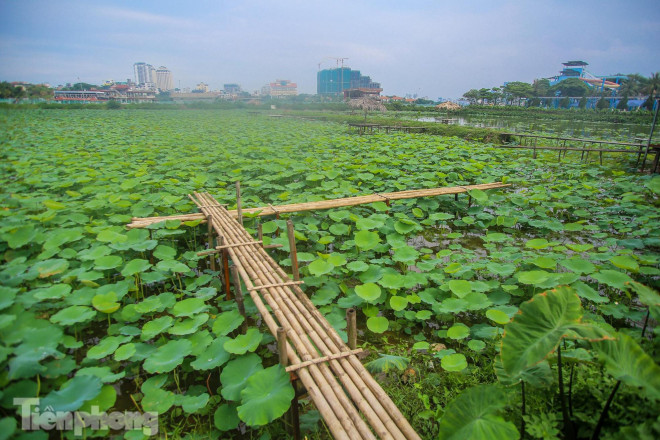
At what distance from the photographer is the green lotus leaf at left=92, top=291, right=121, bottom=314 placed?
7.42 ft

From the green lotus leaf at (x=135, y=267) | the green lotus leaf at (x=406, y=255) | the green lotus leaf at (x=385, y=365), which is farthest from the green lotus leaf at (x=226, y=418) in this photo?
the green lotus leaf at (x=406, y=255)

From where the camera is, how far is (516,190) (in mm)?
6543

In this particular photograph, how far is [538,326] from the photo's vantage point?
1375mm

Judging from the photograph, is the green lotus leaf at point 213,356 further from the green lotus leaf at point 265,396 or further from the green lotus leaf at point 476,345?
the green lotus leaf at point 476,345

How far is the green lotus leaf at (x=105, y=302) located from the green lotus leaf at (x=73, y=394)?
72 cm

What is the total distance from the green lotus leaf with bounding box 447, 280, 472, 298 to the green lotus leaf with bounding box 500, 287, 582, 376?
1275mm

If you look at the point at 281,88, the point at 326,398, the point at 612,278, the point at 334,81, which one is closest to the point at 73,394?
the point at 326,398

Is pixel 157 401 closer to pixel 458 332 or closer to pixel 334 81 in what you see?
pixel 458 332

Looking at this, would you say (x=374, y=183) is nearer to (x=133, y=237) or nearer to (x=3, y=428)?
(x=133, y=237)

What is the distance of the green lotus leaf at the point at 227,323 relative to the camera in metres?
2.30

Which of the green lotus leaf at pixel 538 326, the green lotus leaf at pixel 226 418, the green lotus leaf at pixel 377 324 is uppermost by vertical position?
the green lotus leaf at pixel 538 326

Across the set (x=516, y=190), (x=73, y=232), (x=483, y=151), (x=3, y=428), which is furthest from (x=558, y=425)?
(x=483, y=151)

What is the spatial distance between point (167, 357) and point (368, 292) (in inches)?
57.7

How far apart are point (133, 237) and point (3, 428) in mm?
2262
